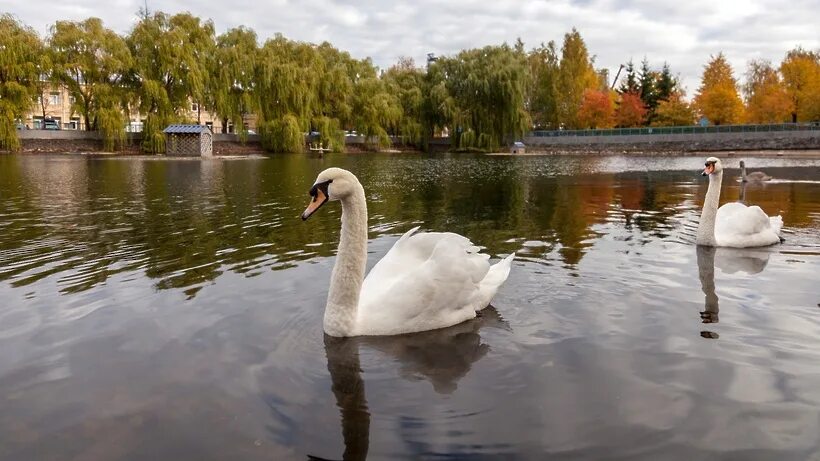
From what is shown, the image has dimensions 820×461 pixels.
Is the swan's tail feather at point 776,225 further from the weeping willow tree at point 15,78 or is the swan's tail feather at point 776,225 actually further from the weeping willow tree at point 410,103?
the weeping willow tree at point 410,103

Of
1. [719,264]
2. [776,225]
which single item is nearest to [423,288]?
[719,264]

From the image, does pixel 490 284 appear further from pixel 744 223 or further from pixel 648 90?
pixel 648 90

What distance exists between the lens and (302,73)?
182ft

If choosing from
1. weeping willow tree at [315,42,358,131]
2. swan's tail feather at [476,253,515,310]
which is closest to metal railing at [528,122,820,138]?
weeping willow tree at [315,42,358,131]

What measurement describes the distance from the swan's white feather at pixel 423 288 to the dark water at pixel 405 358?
0.53 feet

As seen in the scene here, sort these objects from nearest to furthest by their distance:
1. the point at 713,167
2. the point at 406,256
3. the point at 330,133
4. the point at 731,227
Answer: the point at 406,256
the point at 731,227
the point at 713,167
the point at 330,133

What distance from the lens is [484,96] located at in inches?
2494

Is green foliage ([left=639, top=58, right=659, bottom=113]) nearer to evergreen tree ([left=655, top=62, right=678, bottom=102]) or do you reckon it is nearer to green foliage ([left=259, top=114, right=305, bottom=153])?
evergreen tree ([left=655, top=62, right=678, bottom=102])

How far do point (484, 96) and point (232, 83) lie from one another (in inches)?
965

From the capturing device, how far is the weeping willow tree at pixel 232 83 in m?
52.8

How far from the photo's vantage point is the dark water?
3.92m

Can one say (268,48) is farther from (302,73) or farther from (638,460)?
(638,460)

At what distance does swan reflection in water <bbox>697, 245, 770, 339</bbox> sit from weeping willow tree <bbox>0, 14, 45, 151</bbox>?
162 feet

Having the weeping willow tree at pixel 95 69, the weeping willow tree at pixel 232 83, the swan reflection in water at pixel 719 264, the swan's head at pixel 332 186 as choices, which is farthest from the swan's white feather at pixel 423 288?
the weeping willow tree at pixel 232 83
